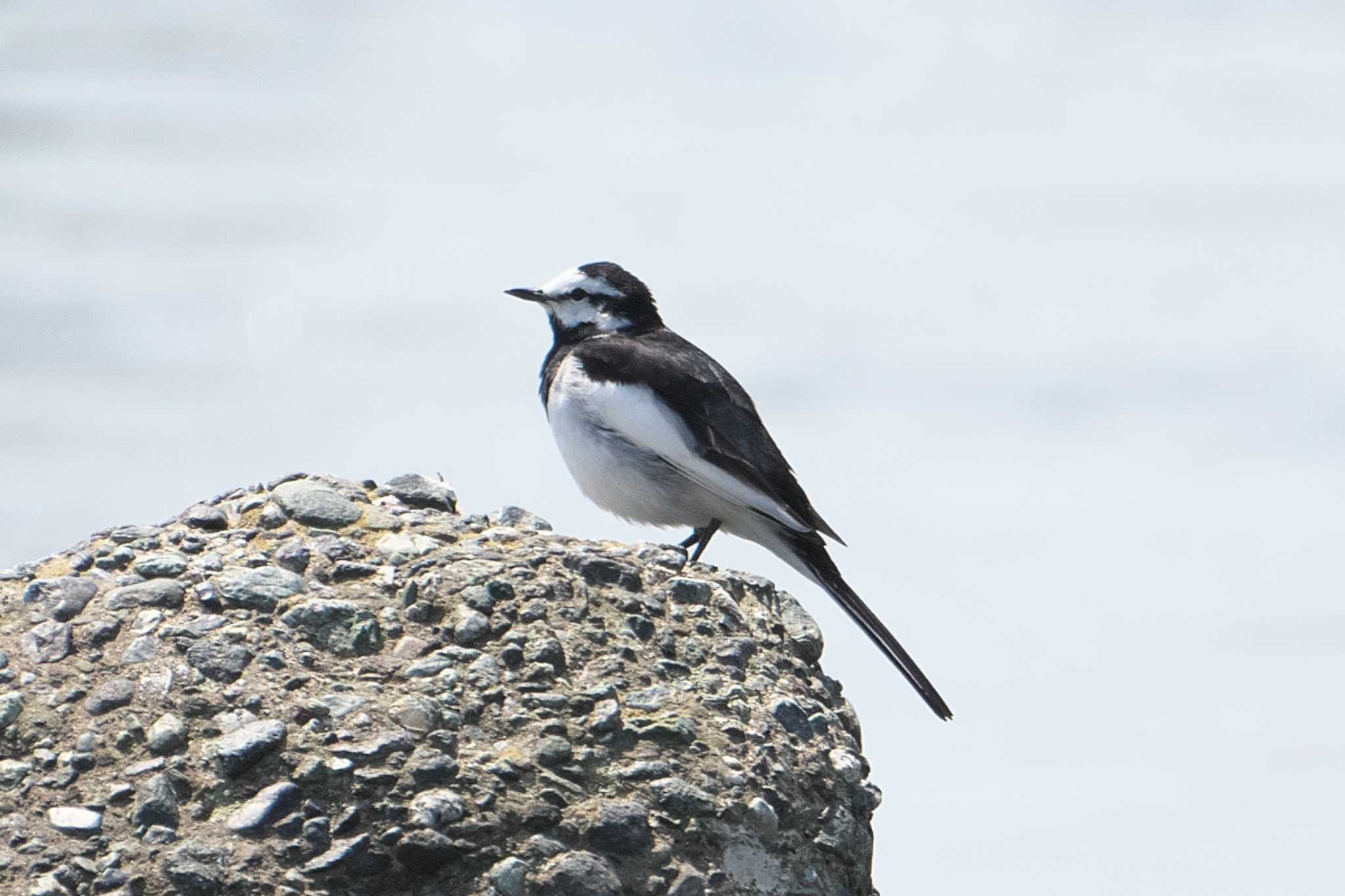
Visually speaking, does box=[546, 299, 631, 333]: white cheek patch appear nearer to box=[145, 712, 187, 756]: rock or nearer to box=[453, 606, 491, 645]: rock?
box=[453, 606, 491, 645]: rock

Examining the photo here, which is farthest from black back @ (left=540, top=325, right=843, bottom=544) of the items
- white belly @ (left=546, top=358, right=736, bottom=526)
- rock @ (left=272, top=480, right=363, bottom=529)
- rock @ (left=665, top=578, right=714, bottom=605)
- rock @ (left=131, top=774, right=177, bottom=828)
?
rock @ (left=131, top=774, right=177, bottom=828)

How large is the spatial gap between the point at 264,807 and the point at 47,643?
117 centimetres

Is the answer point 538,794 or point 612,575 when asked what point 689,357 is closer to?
point 612,575

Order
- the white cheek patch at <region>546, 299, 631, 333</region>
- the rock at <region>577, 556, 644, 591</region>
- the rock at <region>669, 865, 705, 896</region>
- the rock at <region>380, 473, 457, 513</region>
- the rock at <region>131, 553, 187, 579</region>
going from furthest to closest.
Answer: the white cheek patch at <region>546, 299, 631, 333</region>, the rock at <region>380, 473, 457, 513</region>, the rock at <region>577, 556, 644, 591</region>, the rock at <region>131, 553, 187, 579</region>, the rock at <region>669, 865, 705, 896</region>

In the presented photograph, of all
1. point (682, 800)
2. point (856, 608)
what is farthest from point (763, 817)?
point (856, 608)

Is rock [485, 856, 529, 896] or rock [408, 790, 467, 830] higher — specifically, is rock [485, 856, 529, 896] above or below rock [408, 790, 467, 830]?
below

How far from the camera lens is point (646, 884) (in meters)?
5.08

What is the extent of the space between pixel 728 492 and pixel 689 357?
106 cm

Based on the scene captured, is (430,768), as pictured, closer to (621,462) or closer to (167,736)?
(167,736)

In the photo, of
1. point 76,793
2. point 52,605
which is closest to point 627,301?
point 52,605

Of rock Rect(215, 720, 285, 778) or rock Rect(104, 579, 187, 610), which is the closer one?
rock Rect(215, 720, 285, 778)

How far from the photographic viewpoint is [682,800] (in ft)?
17.2

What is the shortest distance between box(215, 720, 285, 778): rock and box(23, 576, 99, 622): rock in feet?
3.11

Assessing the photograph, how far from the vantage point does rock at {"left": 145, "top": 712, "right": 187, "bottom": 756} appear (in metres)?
5.18
